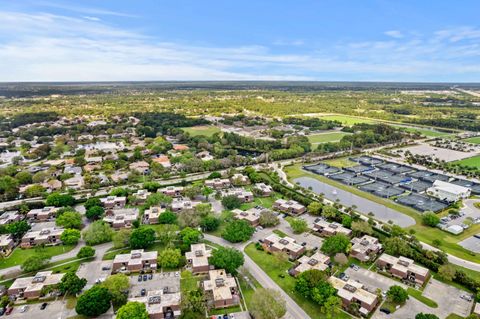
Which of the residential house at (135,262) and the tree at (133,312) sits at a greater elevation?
the tree at (133,312)

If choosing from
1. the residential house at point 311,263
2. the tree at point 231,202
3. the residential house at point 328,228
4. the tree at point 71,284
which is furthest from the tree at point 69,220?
the residential house at point 328,228

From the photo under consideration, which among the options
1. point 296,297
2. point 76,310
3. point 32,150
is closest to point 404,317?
point 296,297

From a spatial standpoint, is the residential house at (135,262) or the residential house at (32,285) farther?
the residential house at (135,262)

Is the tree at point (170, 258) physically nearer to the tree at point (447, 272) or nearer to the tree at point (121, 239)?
the tree at point (121, 239)

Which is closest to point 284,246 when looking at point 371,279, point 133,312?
point 371,279

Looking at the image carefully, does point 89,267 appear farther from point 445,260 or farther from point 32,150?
point 32,150

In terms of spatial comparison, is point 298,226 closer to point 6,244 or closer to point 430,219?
point 430,219
